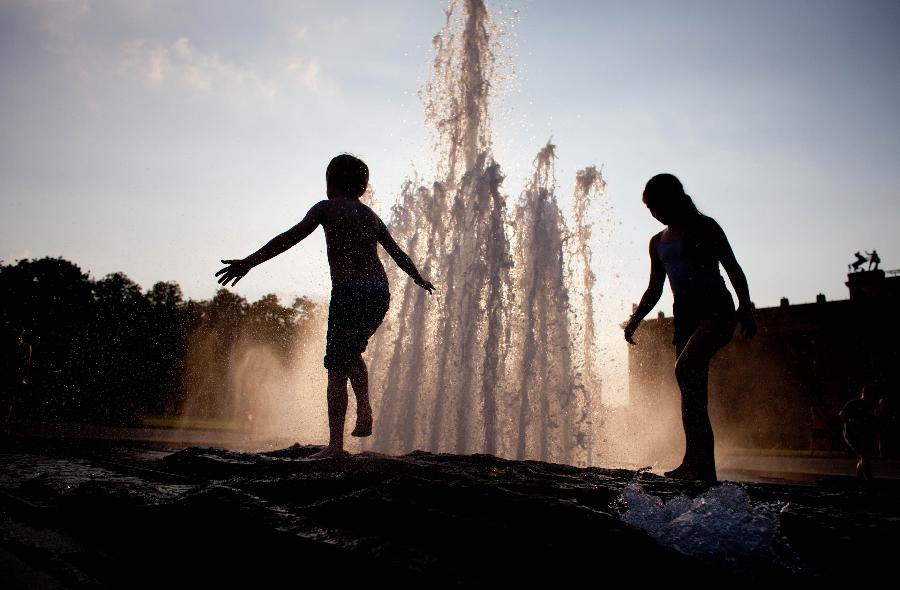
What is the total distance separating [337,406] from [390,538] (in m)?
2.03

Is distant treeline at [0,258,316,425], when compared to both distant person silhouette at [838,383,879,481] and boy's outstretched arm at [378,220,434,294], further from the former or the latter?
distant person silhouette at [838,383,879,481]

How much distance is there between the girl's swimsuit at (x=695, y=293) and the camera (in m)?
3.21

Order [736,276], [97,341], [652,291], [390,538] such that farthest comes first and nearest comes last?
[97,341] → [652,291] → [736,276] → [390,538]

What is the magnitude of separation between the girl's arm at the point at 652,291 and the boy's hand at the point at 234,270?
245cm

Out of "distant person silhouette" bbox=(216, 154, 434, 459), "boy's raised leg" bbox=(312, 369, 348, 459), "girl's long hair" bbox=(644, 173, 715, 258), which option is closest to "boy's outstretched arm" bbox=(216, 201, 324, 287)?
"distant person silhouette" bbox=(216, 154, 434, 459)

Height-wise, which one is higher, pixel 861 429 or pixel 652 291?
pixel 652 291

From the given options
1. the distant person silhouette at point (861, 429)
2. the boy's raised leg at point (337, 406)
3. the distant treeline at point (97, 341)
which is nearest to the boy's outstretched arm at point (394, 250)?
the boy's raised leg at point (337, 406)

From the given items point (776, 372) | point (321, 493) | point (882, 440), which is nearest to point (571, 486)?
point (321, 493)

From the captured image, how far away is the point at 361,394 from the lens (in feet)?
11.3

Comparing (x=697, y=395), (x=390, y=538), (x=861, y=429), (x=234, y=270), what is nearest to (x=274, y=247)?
(x=234, y=270)

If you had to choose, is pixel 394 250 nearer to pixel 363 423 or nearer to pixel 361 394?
pixel 361 394

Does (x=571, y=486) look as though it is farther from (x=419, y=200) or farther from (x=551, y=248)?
(x=419, y=200)

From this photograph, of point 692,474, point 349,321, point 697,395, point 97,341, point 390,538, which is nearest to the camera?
point 390,538

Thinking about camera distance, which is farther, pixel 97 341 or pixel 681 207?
pixel 97 341
